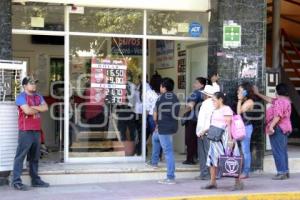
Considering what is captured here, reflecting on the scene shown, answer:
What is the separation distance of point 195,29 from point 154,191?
3811mm

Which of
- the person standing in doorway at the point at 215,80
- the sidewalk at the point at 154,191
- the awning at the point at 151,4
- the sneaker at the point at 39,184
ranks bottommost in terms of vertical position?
the sidewalk at the point at 154,191

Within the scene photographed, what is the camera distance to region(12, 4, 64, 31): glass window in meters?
10.3

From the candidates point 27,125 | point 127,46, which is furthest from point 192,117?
point 27,125

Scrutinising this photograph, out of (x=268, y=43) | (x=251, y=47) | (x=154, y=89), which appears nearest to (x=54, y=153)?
(x=154, y=89)

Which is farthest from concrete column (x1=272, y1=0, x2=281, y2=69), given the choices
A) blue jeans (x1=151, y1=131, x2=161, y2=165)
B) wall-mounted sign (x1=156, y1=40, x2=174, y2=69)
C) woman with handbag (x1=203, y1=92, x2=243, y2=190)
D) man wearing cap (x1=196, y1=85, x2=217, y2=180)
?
woman with handbag (x1=203, y1=92, x2=243, y2=190)

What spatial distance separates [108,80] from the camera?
1110 cm

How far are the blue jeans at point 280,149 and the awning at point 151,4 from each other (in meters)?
2.89

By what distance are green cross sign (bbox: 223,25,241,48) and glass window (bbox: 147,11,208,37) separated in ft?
1.93

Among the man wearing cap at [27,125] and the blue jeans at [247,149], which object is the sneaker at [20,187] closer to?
the man wearing cap at [27,125]

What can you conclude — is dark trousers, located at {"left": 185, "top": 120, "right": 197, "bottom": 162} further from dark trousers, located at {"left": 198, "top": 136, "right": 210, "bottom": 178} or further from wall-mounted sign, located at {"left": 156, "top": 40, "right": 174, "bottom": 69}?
wall-mounted sign, located at {"left": 156, "top": 40, "right": 174, "bottom": 69}

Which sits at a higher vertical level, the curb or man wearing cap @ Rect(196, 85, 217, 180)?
man wearing cap @ Rect(196, 85, 217, 180)

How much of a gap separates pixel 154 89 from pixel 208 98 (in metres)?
2.05

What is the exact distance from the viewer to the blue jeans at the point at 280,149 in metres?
10.5

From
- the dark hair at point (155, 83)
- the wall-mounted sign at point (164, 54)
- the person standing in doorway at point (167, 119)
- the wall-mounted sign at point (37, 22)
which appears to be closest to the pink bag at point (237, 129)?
the person standing in doorway at point (167, 119)
